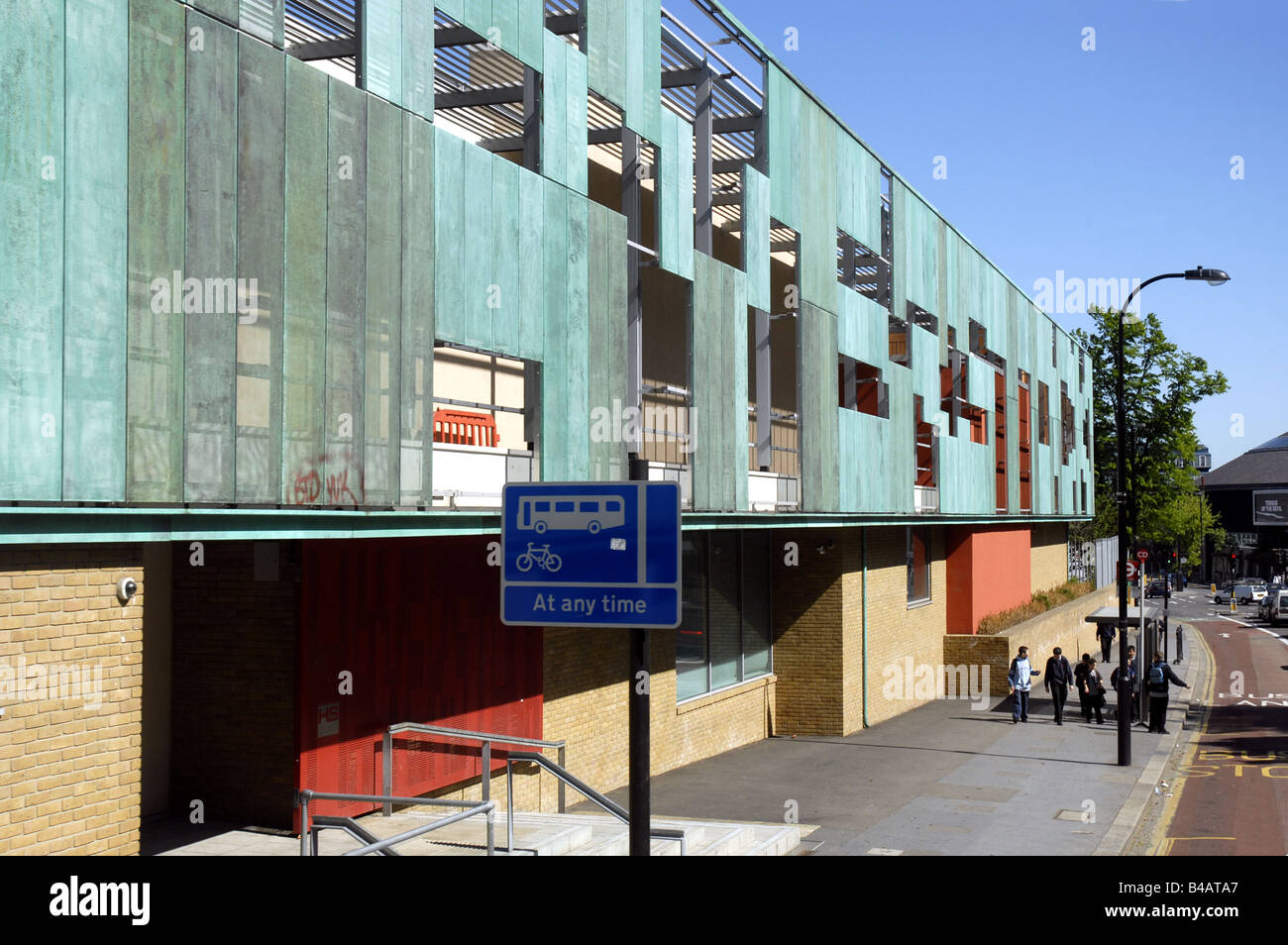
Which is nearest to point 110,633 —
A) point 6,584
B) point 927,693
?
point 6,584

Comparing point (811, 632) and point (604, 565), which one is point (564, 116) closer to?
point (604, 565)

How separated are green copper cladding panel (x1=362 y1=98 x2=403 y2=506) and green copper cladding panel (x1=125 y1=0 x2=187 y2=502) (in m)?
2.14

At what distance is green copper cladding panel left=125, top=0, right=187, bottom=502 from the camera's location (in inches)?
345

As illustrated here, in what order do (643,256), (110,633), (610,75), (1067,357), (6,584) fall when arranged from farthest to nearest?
(1067,357) < (643,256) < (610,75) < (110,633) < (6,584)

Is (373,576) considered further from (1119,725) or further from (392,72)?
(1119,725)

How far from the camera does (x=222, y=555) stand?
12.2 m

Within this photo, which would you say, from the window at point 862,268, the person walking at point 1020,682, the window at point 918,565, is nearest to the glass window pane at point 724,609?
the window at point 862,268

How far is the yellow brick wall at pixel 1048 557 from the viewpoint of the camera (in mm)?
45531

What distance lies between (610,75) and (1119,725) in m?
14.1

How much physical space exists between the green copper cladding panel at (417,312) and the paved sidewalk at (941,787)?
6615mm

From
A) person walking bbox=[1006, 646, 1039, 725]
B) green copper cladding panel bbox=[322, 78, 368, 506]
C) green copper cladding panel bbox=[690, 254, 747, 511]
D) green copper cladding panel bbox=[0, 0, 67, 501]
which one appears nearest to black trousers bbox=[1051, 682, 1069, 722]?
person walking bbox=[1006, 646, 1039, 725]

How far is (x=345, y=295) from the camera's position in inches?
424

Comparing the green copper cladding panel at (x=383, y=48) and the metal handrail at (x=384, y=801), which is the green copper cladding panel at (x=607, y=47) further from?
the metal handrail at (x=384, y=801)

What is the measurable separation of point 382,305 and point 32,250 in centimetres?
355
